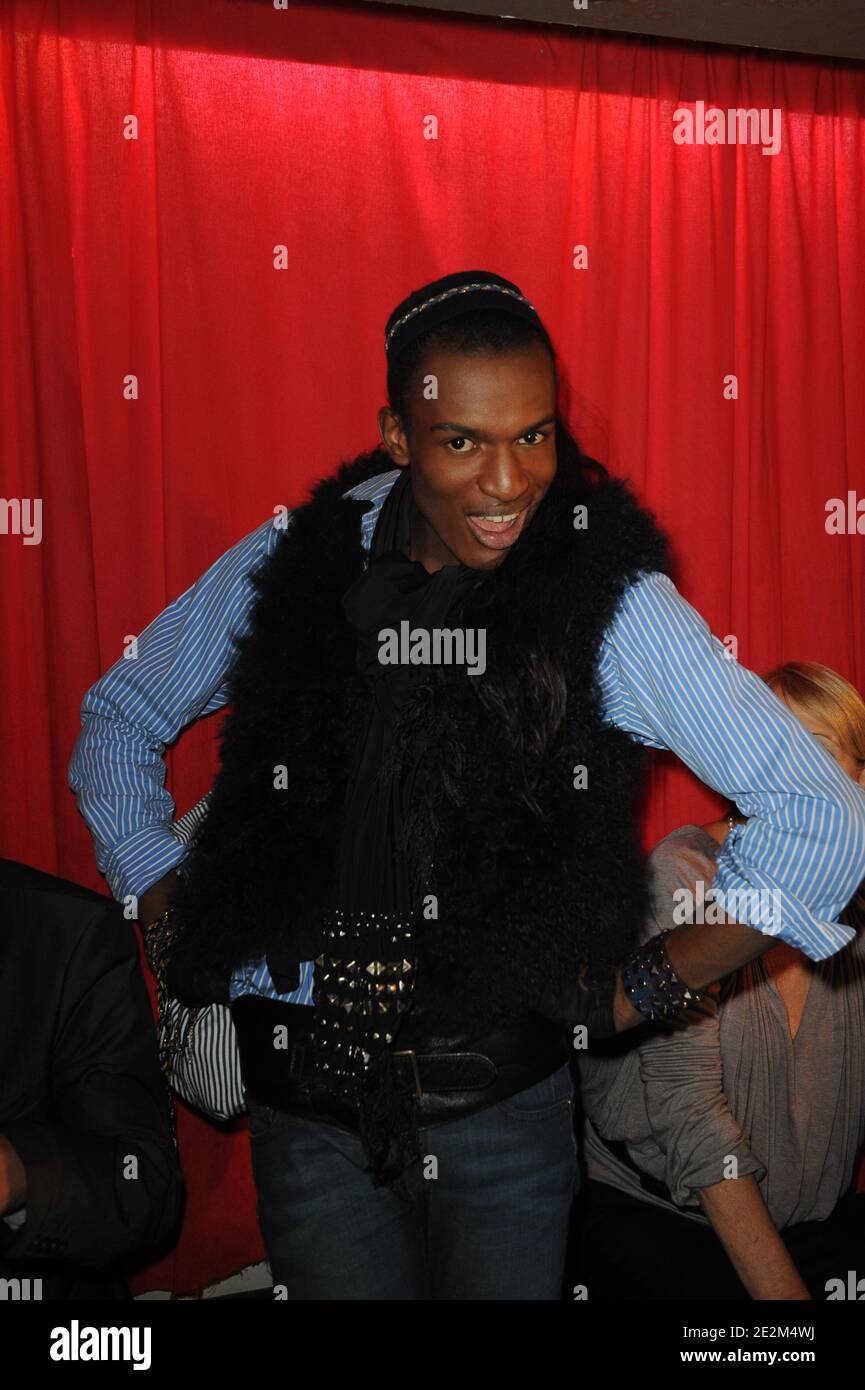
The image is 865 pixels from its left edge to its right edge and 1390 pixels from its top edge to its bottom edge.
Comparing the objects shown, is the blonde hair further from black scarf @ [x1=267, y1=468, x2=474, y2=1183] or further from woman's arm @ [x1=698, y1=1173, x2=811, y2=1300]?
black scarf @ [x1=267, y1=468, x2=474, y2=1183]

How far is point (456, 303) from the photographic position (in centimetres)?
124

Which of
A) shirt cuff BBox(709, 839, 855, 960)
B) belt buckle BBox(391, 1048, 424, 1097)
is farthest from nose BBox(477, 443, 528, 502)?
belt buckle BBox(391, 1048, 424, 1097)

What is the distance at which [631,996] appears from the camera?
131 cm

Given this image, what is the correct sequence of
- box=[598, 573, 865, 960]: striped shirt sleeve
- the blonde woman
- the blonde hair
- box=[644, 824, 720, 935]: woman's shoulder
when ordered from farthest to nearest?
the blonde hair, box=[644, 824, 720, 935]: woman's shoulder, the blonde woman, box=[598, 573, 865, 960]: striped shirt sleeve

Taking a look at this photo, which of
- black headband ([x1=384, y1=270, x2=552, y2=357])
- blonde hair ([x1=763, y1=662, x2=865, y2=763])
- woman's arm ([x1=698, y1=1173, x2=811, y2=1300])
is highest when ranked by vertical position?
black headband ([x1=384, y1=270, x2=552, y2=357])

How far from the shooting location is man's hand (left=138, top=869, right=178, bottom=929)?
4.86 feet

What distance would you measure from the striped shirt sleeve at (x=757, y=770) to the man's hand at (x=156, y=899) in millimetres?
641

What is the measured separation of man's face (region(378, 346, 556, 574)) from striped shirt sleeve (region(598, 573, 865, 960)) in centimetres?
16

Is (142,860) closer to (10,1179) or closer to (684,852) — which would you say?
(10,1179)

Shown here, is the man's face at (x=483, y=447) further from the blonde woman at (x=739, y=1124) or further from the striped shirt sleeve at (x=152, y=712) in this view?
the blonde woman at (x=739, y=1124)

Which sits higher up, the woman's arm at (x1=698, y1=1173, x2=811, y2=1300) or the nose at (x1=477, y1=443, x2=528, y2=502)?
the nose at (x1=477, y1=443, x2=528, y2=502)

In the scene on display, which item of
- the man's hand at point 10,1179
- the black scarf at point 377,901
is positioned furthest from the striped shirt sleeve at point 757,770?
the man's hand at point 10,1179
